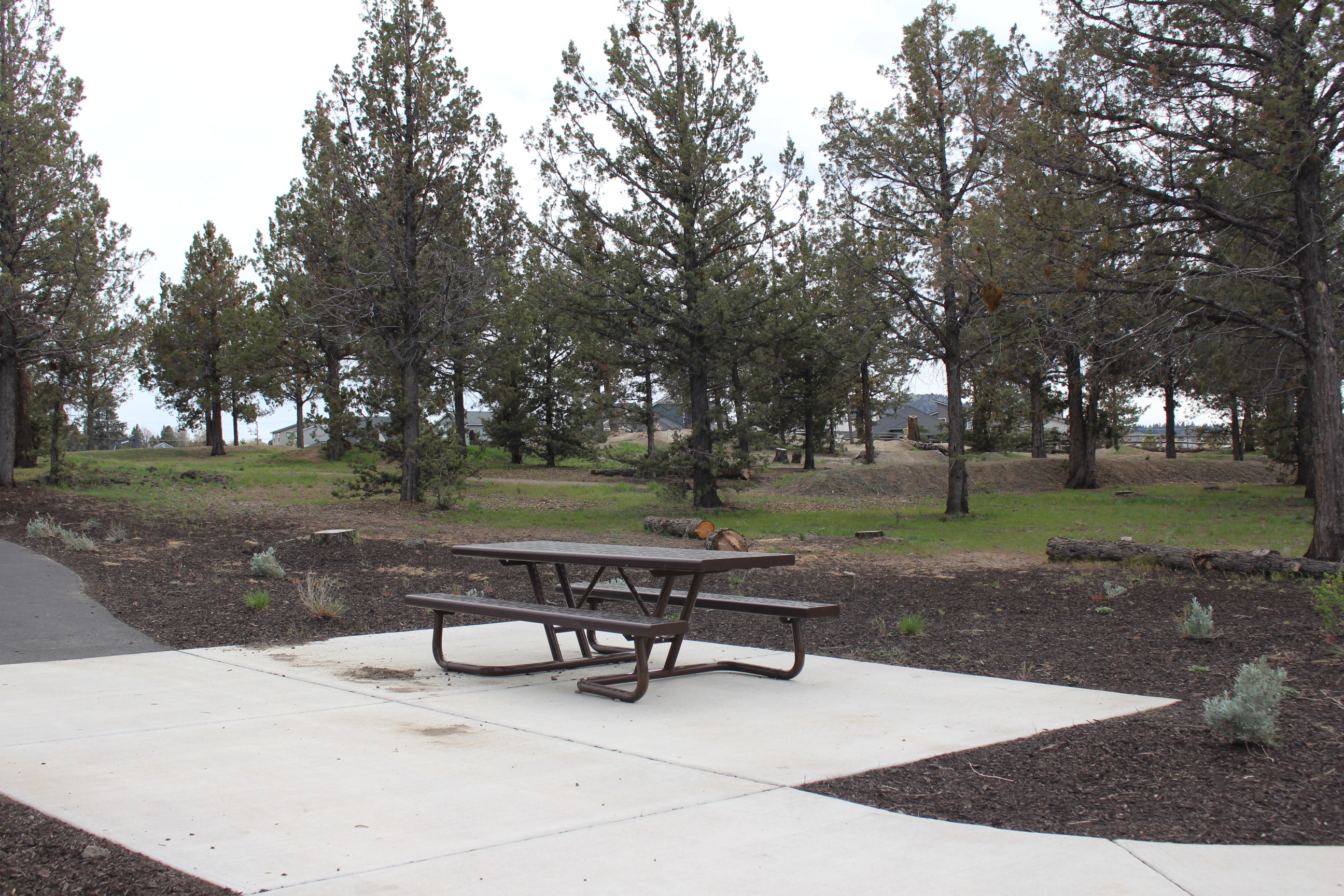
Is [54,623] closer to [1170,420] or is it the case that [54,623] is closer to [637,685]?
[637,685]

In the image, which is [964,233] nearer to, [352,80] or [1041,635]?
[1041,635]

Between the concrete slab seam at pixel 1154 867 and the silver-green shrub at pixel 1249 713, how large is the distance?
4.61ft

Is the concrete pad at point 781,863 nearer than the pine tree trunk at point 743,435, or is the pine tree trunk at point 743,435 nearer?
the concrete pad at point 781,863

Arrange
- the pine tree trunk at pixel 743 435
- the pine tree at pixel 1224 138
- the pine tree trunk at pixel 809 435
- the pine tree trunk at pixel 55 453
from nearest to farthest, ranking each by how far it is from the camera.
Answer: the pine tree at pixel 1224 138
the pine tree trunk at pixel 743 435
the pine tree trunk at pixel 55 453
the pine tree trunk at pixel 809 435

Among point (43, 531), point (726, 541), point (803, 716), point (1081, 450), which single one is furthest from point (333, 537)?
point (1081, 450)

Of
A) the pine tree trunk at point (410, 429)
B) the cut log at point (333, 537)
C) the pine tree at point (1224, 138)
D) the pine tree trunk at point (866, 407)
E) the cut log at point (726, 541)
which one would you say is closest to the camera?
the pine tree at point (1224, 138)

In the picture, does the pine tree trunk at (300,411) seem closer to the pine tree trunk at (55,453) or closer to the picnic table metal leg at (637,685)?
the pine tree trunk at (55,453)

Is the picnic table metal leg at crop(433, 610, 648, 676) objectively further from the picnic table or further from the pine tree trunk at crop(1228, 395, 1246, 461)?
the pine tree trunk at crop(1228, 395, 1246, 461)

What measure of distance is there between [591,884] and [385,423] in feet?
72.6

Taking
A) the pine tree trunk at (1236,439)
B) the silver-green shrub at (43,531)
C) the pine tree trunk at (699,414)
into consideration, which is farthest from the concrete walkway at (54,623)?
the pine tree trunk at (1236,439)

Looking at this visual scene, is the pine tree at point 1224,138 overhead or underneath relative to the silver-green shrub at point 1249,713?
overhead

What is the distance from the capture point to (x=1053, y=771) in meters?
4.23

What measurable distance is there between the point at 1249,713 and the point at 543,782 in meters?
3.14

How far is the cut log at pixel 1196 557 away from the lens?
1089 centimetres
